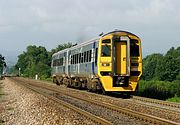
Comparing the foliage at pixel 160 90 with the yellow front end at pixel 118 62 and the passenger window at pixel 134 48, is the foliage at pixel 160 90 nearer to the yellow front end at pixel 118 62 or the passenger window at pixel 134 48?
the yellow front end at pixel 118 62

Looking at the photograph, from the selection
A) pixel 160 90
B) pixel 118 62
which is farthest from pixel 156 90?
pixel 118 62

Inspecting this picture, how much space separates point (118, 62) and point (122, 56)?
1.32 ft

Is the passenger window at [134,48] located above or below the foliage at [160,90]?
above

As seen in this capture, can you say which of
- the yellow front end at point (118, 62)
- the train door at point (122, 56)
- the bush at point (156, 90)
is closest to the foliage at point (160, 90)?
the bush at point (156, 90)

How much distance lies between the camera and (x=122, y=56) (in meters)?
22.3

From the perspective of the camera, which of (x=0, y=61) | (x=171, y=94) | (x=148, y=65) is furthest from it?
(x=0, y=61)

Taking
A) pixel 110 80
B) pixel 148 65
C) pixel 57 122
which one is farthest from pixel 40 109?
pixel 148 65

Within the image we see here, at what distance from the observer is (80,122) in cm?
1173

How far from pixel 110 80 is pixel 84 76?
4.96 metres

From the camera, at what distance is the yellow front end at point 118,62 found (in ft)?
72.1

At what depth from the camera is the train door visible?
22.1 m

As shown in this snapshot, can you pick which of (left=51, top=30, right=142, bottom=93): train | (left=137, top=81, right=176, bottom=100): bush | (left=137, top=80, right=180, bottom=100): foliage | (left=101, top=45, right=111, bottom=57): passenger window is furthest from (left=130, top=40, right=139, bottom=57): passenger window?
(left=137, top=80, right=180, bottom=100): foliage

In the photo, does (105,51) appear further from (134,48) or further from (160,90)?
(160,90)

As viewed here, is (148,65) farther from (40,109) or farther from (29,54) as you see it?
(40,109)
